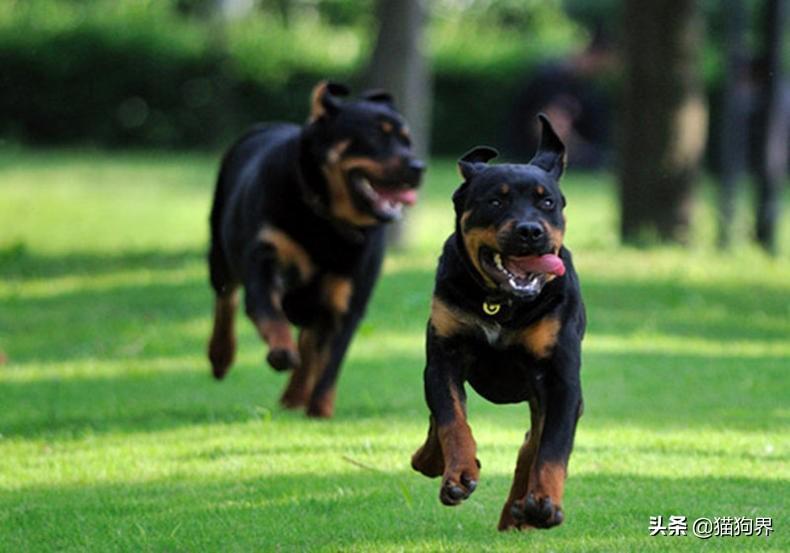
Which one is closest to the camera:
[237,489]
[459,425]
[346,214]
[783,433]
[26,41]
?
[459,425]

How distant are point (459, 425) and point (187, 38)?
2876 centimetres

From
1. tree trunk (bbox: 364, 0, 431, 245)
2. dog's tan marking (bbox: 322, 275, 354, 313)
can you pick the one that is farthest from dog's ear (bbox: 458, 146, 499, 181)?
tree trunk (bbox: 364, 0, 431, 245)

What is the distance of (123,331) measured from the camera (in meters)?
13.9

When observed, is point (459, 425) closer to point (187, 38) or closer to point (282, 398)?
point (282, 398)

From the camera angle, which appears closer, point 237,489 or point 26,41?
point 237,489

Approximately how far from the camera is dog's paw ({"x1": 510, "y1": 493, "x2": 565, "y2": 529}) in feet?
20.6

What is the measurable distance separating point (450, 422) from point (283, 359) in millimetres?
2898

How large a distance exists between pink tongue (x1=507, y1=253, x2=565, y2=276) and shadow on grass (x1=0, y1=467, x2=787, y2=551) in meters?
0.97

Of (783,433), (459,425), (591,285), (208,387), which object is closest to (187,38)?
(591,285)

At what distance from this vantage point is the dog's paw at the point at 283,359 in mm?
9445

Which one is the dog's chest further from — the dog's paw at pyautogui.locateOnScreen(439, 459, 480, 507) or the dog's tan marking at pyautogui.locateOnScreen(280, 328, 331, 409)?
the dog's tan marking at pyautogui.locateOnScreen(280, 328, 331, 409)

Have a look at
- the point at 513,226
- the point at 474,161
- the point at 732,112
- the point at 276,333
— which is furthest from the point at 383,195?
the point at 732,112

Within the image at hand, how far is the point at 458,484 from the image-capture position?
6406 mm

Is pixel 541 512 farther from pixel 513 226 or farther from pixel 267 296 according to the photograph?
pixel 267 296
